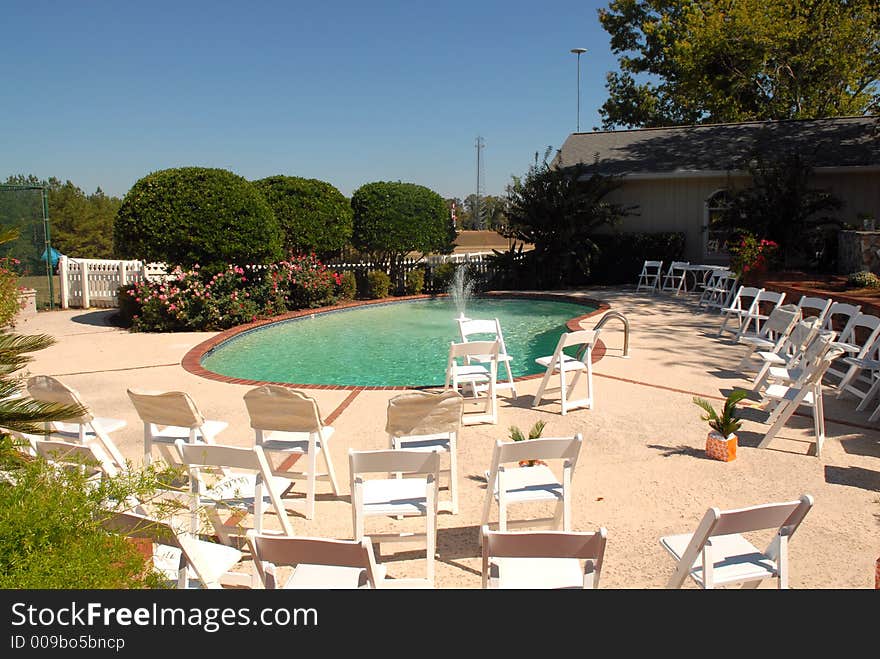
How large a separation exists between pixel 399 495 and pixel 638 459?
8.94 feet

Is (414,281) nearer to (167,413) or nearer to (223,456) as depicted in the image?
(167,413)

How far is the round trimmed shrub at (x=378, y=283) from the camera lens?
19.8 metres

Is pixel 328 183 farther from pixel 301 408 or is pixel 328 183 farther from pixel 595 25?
pixel 595 25

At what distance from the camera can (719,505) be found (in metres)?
5.30

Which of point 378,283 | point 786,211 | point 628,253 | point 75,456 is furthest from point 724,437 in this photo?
point 628,253

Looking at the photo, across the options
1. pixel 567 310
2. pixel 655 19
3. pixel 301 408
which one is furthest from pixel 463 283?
pixel 655 19

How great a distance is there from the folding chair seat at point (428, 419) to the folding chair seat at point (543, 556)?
5.14 ft

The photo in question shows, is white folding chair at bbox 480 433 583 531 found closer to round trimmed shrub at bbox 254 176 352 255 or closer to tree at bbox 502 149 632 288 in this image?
round trimmed shrub at bbox 254 176 352 255

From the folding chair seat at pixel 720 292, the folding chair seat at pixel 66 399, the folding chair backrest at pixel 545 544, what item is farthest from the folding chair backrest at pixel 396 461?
the folding chair seat at pixel 720 292

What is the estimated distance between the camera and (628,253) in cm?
2127

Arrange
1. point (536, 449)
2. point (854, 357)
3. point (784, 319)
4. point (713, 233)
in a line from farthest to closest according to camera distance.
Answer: point (713, 233) < point (784, 319) < point (854, 357) < point (536, 449)

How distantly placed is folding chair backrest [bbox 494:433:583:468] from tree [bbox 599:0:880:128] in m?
19.0

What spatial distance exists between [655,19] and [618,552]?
108 ft

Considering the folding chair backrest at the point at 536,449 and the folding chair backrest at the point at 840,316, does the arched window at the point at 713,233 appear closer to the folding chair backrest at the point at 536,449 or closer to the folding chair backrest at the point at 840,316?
the folding chair backrest at the point at 840,316
